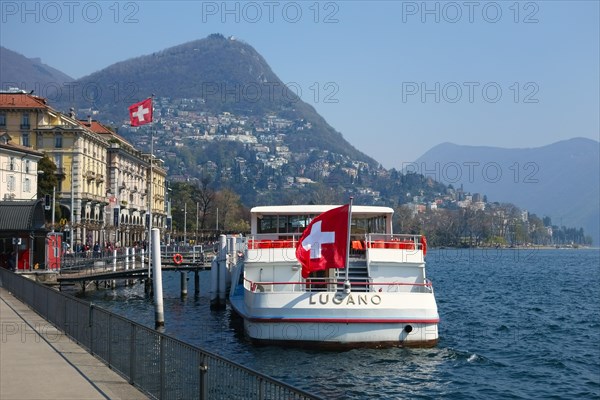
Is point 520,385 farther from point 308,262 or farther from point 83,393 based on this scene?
point 83,393

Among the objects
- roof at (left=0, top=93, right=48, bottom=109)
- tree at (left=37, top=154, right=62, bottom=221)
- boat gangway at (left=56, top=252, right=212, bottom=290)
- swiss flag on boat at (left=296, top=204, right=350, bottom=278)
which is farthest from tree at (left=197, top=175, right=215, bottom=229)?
swiss flag on boat at (left=296, top=204, right=350, bottom=278)

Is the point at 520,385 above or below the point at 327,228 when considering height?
below

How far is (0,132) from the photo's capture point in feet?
292

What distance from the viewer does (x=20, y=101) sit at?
94.5 m

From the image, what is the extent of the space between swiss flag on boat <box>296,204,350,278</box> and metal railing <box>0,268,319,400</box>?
8.65 metres

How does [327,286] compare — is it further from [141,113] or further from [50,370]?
[141,113]

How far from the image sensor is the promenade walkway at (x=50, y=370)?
46.6 ft

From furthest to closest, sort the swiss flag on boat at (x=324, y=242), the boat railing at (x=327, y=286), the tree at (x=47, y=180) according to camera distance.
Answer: the tree at (x=47, y=180) < the boat railing at (x=327, y=286) < the swiss flag on boat at (x=324, y=242)

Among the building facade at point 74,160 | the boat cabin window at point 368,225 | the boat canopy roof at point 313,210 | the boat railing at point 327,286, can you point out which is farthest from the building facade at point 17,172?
the boat railing at point 327,286

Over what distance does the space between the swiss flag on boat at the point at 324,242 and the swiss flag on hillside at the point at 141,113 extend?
23766mm

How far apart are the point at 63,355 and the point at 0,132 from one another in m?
77.3

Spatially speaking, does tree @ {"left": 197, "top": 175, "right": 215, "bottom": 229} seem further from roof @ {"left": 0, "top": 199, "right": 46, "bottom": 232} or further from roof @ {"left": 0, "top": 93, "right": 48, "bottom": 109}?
roof @ {"left": 0, "top": 199, "right": 46, "bottom": 232}

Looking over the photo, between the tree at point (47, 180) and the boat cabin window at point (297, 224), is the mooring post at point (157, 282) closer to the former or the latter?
the boat cabin window at point (297, 224)

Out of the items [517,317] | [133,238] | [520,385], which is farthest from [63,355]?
[133,238]
